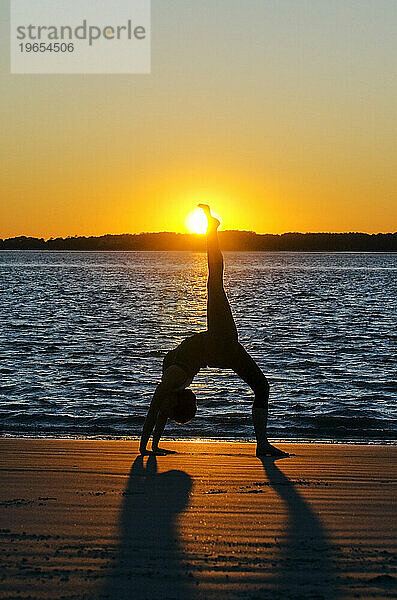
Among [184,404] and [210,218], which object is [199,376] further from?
[210,218]

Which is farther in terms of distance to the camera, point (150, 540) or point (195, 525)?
point (195, 525)

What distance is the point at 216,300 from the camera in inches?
294

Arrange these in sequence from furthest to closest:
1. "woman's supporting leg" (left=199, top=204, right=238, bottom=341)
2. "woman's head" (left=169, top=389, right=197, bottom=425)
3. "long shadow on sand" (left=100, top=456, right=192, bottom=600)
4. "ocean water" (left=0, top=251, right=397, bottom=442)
A: 1. "ocean water" (left=0, top=251, right=397, bottom=442)
2. "woman's head" (left=169, top=389, right=197, bottom=425)
3. "woman's supporting leg" (left=199, top=204, right=238, bottom=341)
4. "long shadow on sand" (left=100, top=456, right=192, bottom=600)

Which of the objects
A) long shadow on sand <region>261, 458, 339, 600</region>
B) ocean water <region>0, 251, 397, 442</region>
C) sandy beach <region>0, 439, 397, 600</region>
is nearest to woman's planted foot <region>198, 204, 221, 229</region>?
sandy beach <region>0, 439, 397, 600</region>

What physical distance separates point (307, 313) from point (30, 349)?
830 inches

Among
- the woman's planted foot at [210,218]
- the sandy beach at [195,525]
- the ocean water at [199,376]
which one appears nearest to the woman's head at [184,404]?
the sandy beach at [195,525]

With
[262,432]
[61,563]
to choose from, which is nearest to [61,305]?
[262,432]

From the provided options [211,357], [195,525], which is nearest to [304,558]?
[195,525]

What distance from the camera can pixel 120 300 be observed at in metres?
51.5

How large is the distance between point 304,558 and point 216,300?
296 centimetres

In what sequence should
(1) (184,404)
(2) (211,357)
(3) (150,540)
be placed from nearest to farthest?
(3) (150,540), (2) (211,357), (1) (184,404)

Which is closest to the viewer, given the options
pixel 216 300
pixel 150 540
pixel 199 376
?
pixel 150 540

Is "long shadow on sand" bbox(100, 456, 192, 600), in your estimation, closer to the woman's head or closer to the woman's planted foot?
the woman's head

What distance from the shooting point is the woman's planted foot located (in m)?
7.67
